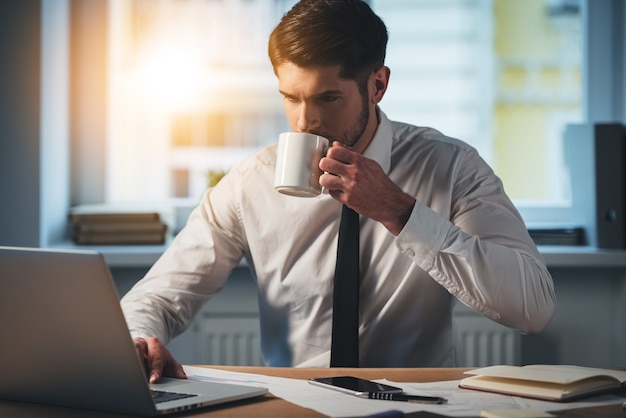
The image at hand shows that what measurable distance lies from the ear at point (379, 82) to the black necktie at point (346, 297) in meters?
0.28

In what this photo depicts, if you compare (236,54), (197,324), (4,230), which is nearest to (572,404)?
(197,324)

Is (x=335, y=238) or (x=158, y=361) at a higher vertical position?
(x=335, y=238)

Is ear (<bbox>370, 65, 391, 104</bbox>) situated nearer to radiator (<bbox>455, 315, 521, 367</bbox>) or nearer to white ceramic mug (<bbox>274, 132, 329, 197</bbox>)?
white ceramic mug (<bbox>274, 132, 329, 197</bbox>)

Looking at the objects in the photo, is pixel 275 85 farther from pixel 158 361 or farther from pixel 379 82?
pixel 158 361

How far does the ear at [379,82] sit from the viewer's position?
1.74 meters

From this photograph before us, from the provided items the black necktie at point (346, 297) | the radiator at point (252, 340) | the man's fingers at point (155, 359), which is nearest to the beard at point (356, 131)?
the black necktie at point (346, 297)

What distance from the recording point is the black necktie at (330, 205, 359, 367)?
5.01 ft

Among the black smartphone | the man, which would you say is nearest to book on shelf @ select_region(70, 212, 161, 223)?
the man

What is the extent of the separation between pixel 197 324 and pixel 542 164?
1.34 meters

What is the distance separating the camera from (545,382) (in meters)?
1.08

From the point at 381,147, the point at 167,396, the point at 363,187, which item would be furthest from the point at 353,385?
the point at 381,147

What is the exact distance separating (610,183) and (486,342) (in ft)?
2.09

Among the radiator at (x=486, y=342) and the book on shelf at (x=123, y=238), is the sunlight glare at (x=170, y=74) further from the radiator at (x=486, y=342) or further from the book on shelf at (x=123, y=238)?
the radiator at (x=486, y=342)

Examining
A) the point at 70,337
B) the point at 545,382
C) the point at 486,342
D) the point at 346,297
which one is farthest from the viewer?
the point at 486,342
